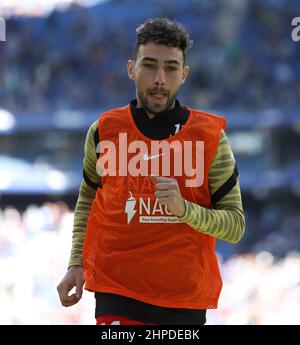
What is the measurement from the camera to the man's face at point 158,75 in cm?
254

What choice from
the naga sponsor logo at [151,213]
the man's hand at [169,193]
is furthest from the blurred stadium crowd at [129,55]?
the man's hand at [169,193]

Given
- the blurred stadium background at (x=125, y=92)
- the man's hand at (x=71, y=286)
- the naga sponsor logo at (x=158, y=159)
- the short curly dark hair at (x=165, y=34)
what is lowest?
the man's hand at (x=71, y=286)

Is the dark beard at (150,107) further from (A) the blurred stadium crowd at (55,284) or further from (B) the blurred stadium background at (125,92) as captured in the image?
(B) the blurred stadium background at (125,92)

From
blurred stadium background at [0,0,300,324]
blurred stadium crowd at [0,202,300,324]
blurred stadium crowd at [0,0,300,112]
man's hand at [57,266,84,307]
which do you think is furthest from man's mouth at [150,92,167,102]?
blurred stadium crowd at [0,0,300,112]

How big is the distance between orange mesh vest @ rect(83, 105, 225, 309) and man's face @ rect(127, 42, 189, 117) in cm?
8

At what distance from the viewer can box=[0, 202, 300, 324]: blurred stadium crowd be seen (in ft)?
27.8

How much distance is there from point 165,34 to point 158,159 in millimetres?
340

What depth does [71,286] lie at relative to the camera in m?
2.65

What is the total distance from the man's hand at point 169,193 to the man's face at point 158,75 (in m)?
0.30

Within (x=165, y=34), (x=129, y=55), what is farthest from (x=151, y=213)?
(x=129, y=55)

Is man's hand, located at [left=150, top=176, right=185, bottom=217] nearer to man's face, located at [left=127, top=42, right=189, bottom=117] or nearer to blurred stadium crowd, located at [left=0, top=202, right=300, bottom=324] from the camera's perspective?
man's face, located at [left=127, top=42, right=189, bottom=117]
